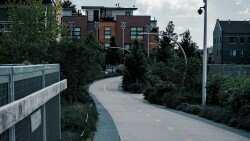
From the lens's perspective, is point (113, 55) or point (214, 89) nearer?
point (214, 89)

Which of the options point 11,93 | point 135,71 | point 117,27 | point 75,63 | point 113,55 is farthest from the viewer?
point 117,27

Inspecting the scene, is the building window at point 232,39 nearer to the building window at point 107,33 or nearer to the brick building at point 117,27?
the brick building at point 117,27

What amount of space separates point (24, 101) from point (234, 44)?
384ft

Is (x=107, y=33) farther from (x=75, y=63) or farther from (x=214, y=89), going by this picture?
(x=75, y=63)

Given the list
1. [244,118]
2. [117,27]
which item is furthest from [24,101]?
[117,27]

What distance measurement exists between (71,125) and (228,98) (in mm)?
12339

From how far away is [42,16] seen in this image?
27531 mm

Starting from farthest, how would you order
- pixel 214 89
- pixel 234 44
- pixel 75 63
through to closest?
pixel 234 44
pixel 214 89
pixel 75 63

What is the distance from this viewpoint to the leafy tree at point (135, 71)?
77.6 m

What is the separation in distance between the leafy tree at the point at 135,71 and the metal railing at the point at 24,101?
225ft

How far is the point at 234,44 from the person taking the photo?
119688 mm

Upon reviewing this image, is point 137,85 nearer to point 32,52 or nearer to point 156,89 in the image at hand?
point 156,89

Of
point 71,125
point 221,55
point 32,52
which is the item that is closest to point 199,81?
point 32,52

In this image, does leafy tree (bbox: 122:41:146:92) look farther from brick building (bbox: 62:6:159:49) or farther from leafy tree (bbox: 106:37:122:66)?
brick building (bbox: 62:6:159:49)
